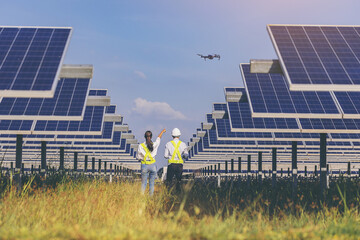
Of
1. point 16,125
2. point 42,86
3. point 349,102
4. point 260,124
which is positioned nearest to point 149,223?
point 42,86

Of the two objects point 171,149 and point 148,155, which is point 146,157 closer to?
point 148,155

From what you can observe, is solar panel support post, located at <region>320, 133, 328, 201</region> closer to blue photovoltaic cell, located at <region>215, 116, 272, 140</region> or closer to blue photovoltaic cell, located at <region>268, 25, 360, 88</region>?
blue photovoltaic cell, located at <region>268, 25, 360, 88</region>

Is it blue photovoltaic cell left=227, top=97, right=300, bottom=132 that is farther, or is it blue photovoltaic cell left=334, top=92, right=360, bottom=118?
blue photovoltaic cell left=227, top=97, right=300, bottom=132

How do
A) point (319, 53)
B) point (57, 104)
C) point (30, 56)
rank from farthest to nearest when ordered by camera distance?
point (57, 104)
point (30, 56)
point (319, 53)

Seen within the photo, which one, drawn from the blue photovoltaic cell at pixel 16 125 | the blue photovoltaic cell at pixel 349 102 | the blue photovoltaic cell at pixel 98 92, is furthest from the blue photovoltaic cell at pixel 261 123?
the blue photovoltaic cell at pixel 98 92

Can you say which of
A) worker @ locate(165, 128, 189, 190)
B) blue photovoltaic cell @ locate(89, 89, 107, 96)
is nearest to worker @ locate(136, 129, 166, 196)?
worker @ locate(165, 128, 189, 190)

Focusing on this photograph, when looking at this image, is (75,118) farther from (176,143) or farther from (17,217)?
(17,217)
